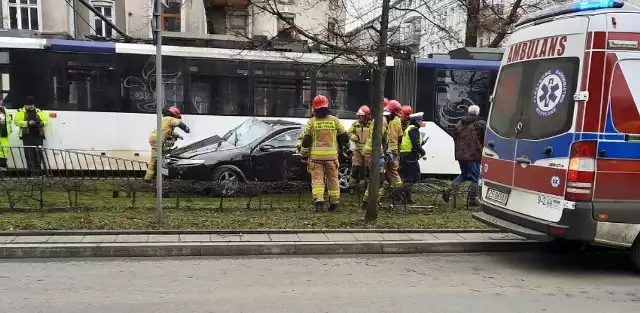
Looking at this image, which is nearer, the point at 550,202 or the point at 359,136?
the point at 550,202

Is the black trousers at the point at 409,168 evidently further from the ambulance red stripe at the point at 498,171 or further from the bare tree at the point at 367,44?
the ambulance red stripe at the point at 498,171

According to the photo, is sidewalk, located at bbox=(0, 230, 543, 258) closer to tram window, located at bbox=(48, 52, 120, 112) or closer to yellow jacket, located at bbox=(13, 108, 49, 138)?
yellow jacket, located at bbox=(13, 108, 49, 138)

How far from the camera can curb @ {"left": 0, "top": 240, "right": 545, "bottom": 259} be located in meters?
6.10

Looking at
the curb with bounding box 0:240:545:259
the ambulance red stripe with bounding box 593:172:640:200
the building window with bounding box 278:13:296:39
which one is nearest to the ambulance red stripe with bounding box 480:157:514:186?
the curb with bounding box 0:240:545:259

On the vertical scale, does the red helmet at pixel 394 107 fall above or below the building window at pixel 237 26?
below

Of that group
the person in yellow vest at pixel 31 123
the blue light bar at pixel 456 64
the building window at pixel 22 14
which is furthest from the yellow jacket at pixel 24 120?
the building window at pixel 22 14

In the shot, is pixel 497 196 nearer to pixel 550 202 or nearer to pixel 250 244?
pixel 550 202

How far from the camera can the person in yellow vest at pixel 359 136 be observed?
387 inches

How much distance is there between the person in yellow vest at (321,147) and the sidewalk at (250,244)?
1.58 meters

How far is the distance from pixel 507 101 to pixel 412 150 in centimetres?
386

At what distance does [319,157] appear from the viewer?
28.1 feet

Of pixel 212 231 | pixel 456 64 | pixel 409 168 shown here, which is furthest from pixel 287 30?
pixel 456 64

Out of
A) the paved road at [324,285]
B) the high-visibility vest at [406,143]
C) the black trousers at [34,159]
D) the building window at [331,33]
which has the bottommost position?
the paved road at [324,285]

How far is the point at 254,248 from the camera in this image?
6414 mm
